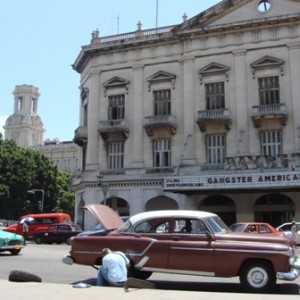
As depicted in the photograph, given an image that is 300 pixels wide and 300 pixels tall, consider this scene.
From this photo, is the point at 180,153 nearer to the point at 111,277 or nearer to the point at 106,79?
the point at 106,79

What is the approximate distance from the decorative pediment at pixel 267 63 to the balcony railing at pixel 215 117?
3.84m

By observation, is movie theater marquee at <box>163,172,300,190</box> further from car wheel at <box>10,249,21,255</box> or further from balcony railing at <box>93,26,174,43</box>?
car wheel at <box>10,249,21,255</box>

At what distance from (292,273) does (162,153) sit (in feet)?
89.9

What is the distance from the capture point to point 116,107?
40000 mm

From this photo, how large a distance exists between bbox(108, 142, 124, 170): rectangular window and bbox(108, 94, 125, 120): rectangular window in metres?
2.35

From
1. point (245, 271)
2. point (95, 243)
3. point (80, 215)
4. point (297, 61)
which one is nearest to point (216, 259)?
point (245, 271)

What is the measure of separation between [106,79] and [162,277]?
29.3 meters

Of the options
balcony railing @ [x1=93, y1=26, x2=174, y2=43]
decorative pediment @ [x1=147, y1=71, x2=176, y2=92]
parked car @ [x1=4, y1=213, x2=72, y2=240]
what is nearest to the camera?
parked car @ [x1=4, y1=213, x2=72, y2=240]

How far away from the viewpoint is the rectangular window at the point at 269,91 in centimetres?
3522

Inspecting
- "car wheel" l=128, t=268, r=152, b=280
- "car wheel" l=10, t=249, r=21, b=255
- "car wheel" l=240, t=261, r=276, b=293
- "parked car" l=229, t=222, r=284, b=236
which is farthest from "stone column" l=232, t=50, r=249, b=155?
"car wheel" l=240, t=261, r=276, b=293

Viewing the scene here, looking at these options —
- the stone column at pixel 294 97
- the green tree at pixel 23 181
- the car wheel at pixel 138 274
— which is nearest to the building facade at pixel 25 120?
the green tree at pixel 23 181

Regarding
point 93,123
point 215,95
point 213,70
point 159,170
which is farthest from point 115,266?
point 93,123

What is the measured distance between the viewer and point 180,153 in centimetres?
3684

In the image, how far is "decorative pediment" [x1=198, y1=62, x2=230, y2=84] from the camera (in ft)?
120
